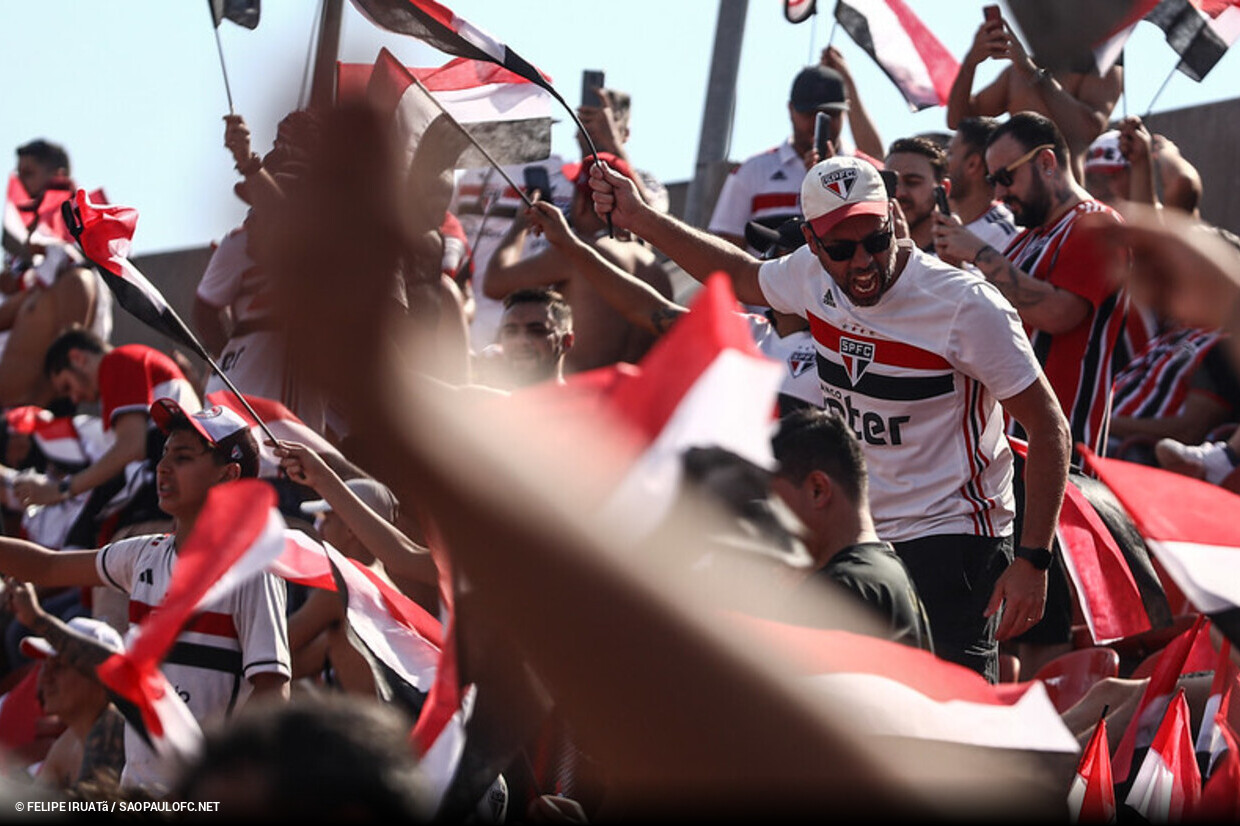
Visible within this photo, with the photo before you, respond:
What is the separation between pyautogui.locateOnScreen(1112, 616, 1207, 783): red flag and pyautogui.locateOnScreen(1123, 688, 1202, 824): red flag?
346mm

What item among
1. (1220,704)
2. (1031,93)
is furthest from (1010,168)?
(1220,704)

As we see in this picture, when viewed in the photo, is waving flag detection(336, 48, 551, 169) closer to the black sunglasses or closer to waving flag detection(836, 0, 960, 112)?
the black sunglasses

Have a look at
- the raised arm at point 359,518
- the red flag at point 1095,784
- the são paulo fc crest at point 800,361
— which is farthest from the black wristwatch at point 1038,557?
the raised arm at point 359,518

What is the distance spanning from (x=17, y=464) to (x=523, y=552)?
8.29 meters

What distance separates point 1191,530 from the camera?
123 inches

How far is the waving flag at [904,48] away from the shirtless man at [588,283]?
1370mm

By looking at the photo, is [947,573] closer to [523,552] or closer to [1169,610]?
[1169,610]

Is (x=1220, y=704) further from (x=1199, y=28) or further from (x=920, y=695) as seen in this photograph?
(x=1199, y=28)

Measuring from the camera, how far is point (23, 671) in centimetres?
773

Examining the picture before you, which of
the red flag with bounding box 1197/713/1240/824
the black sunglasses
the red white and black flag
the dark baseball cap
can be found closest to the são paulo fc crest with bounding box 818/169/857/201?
the black sunglasses

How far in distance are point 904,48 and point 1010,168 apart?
1897mm

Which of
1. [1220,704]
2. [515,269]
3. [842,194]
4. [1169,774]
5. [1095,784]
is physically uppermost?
[842,194]

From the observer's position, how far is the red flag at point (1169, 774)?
14.2ft

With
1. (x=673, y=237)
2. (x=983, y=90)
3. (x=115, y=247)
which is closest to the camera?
(x=115, y=247)
